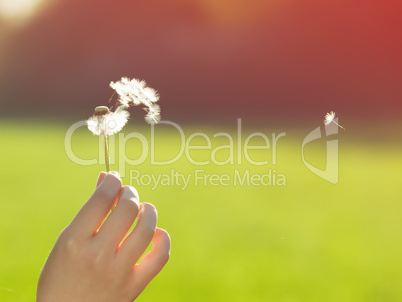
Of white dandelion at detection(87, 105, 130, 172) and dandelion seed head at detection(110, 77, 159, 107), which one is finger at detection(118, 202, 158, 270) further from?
dandelion seed head at detection(110, 77, 159, 107)

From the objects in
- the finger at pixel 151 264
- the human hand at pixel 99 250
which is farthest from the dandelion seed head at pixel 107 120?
the finger at pixel 151 264

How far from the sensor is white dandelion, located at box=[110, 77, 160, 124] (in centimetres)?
162

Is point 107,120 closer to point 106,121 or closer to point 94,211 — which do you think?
point 106,121

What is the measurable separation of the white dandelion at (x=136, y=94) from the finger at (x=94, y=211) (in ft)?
1.41

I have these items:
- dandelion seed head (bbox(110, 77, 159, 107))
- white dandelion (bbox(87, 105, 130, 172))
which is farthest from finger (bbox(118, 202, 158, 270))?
dandelion seed head (bbox(110, 77, 159, 107))

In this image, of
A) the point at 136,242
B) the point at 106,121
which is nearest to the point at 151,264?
the point at 136,242

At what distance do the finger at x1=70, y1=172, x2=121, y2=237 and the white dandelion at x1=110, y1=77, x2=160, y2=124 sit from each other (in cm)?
43

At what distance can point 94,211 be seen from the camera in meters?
1.21

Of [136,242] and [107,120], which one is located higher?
[107,120]

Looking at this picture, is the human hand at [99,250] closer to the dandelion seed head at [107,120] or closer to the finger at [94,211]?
the finger at [94,211]

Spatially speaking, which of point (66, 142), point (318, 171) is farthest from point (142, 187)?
point (66, 142)

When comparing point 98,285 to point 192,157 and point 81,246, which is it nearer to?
point 81,246

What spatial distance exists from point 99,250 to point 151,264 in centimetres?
15

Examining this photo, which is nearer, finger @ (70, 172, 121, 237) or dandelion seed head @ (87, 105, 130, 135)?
finger @ (70, 172, 121, 237)
